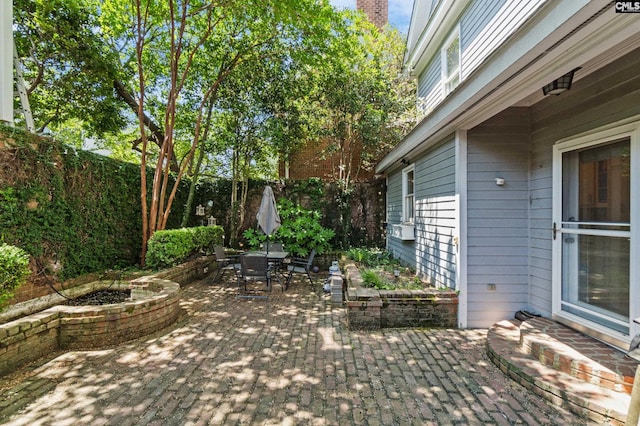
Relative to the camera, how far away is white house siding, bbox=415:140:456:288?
4.53 m

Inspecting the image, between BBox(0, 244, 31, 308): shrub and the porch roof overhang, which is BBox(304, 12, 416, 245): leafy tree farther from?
BBox(0, 244, 31, 308): shrub

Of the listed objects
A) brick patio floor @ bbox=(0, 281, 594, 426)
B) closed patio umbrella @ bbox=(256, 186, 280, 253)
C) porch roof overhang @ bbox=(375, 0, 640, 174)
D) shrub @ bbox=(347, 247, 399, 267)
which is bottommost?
brick patio floor @ bbox=(0, 281, 594, 426)

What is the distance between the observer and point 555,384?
260 centimetres

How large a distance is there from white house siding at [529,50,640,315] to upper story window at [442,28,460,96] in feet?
9.17

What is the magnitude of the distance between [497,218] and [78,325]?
5.70 metres

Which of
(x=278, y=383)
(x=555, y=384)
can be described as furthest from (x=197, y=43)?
(x=555, y=384)

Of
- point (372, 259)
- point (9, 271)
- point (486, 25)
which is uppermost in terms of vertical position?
point (486, 25)

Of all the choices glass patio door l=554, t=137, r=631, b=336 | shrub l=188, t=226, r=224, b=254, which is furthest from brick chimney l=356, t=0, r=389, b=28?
glass patio door l=554, t=137, r=631, b=336

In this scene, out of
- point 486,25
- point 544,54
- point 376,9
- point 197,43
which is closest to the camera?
point 544,54

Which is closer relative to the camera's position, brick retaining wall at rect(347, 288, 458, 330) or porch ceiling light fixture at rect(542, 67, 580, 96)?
porch ceiling light fixture at rect(542, 67, 580, 96)

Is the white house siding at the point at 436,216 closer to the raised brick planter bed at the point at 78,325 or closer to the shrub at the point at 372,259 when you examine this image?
the shrub at the point at 372,259

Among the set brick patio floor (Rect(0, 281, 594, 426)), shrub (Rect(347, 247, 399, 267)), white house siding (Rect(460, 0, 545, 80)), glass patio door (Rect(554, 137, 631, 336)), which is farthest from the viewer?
shrub (Rect(347, 247, 399, 267))

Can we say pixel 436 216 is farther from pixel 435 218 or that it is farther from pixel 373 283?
pixel 373 283

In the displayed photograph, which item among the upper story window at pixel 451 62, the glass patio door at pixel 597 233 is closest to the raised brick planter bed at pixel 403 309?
the glass patio door at pixel 597 233
